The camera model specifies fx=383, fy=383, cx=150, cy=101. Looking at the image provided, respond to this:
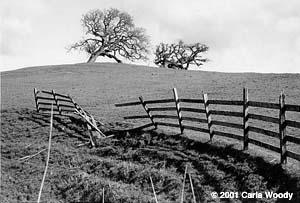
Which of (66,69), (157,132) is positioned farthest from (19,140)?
(66,69)

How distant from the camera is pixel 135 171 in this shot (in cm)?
938

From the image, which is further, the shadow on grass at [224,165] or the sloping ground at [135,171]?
the sloping ground at [135,171]

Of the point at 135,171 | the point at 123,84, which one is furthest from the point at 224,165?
the point at 123,84

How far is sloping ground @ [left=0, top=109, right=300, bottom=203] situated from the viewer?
7.76 m

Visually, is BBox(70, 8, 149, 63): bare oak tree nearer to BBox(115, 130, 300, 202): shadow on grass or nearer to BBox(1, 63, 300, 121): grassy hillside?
BBox(1, 63, 300, 121): grassy hillside

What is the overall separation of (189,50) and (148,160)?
5581cm

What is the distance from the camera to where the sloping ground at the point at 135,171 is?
776 centimetres

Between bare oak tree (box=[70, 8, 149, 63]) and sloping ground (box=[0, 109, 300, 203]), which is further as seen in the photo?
bare oak tree (box=[70, 8, 149, 63])

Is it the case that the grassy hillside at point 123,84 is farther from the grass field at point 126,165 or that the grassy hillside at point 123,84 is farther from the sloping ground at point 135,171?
the sloping ground at point 135,171

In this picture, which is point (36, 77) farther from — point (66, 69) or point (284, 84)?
point (284, 84)

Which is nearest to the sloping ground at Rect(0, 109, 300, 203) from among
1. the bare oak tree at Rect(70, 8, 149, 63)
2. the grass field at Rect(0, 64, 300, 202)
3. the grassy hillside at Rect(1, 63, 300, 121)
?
the grass field at Rect(0, 64, 300, 202)

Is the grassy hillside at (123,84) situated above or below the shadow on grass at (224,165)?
above

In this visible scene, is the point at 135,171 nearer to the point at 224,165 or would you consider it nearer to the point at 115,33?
the point at 224,165

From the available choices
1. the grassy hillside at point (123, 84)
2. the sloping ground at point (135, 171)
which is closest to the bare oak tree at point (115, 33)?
the grassy hillside at point (123, 84)
